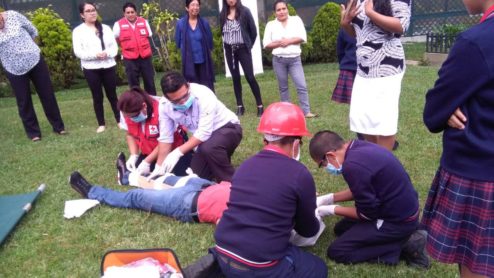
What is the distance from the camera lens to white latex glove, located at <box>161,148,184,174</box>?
3.73 metres

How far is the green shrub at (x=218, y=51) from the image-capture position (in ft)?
31.7

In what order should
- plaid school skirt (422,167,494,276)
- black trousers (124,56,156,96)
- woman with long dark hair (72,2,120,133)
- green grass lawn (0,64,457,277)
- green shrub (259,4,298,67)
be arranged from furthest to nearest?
green shrub (259,4,298,67)
black trousers (124,56,156,96)
woman with long dark hair (72,2,120,133)
green grass lawn (0,64,457,277)
plaid school skirt (422,167,494,276)

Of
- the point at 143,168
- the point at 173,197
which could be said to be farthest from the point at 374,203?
the point at 143,168

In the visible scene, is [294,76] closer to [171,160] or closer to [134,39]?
[134,39]

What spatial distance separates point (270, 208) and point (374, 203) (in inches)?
24.8

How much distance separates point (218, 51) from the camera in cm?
979

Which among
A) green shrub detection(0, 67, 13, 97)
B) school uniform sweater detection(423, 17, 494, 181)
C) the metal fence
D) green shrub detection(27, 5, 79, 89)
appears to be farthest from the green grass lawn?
the metal fence

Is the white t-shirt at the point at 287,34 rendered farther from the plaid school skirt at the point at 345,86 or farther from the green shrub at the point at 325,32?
the green shrub at the point at 325,32

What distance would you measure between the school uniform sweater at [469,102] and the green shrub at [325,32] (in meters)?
8.71

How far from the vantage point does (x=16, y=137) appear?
19.8 feet

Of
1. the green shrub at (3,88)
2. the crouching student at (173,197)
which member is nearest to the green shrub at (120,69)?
the green shrub at (3,88)

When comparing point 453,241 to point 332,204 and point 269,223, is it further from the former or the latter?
point 332,204

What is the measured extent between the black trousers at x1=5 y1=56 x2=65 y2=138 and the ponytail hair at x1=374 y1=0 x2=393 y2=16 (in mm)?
4249

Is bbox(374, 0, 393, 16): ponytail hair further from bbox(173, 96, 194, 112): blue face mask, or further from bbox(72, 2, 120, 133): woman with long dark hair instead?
bbox(72, 2, 120, 133): woman with long dark hair
